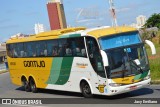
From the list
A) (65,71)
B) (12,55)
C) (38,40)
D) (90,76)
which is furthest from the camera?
(12,55)

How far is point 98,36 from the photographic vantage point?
16938 millimetres

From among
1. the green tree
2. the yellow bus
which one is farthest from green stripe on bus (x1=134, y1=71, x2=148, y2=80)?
the green tree

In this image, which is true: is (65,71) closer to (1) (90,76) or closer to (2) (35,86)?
(1) (90,76)

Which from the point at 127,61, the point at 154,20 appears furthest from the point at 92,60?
the point at 154,20

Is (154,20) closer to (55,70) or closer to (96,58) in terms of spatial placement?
(55,70)

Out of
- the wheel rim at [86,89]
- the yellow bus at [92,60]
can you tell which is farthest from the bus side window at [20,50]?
the wheel rim at [86,89]

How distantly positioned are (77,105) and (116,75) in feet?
6.18

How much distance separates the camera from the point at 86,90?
18.4m

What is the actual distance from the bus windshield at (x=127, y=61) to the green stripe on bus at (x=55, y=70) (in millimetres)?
4239

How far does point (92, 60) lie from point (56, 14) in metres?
81.0

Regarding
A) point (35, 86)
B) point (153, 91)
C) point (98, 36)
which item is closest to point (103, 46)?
point (98, 36)

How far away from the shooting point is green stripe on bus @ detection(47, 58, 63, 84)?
20575 mm

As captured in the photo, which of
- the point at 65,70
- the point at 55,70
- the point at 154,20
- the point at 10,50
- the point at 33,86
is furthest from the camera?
the point at 154,20

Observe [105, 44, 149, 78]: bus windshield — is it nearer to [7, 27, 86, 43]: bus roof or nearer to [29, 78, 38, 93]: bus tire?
[7, 27, 86, 43]: bus roof
